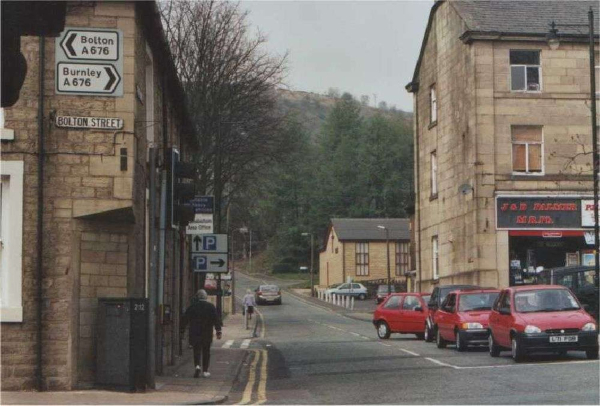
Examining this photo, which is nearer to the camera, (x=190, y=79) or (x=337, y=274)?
(x=190, y=79)

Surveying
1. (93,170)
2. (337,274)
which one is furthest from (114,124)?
(337,274)

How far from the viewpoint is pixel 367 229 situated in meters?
108

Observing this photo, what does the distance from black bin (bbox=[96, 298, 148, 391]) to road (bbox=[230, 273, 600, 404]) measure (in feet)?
5.27

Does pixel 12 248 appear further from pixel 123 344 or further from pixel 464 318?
pixel 464 318

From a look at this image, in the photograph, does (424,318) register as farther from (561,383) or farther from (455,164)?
(561,383)

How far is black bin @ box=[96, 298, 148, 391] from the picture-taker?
15914mm

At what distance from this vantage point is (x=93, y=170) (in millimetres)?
16391

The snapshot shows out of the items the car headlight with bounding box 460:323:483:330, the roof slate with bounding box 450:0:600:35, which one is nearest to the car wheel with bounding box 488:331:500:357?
the car headlight with bounding box 460:323:483:330

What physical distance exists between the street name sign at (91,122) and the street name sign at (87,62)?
22.0 inches

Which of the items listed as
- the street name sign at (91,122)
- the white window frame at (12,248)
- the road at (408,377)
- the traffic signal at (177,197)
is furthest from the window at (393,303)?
the white window frame at (12,248)

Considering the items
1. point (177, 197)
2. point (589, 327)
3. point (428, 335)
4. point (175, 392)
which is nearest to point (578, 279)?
point (428, 335)

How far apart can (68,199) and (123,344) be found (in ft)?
7.87

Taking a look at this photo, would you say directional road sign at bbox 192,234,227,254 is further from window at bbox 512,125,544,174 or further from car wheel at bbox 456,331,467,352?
window at bbox 512,125,544,174

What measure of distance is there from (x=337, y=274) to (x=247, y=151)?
208 feet
